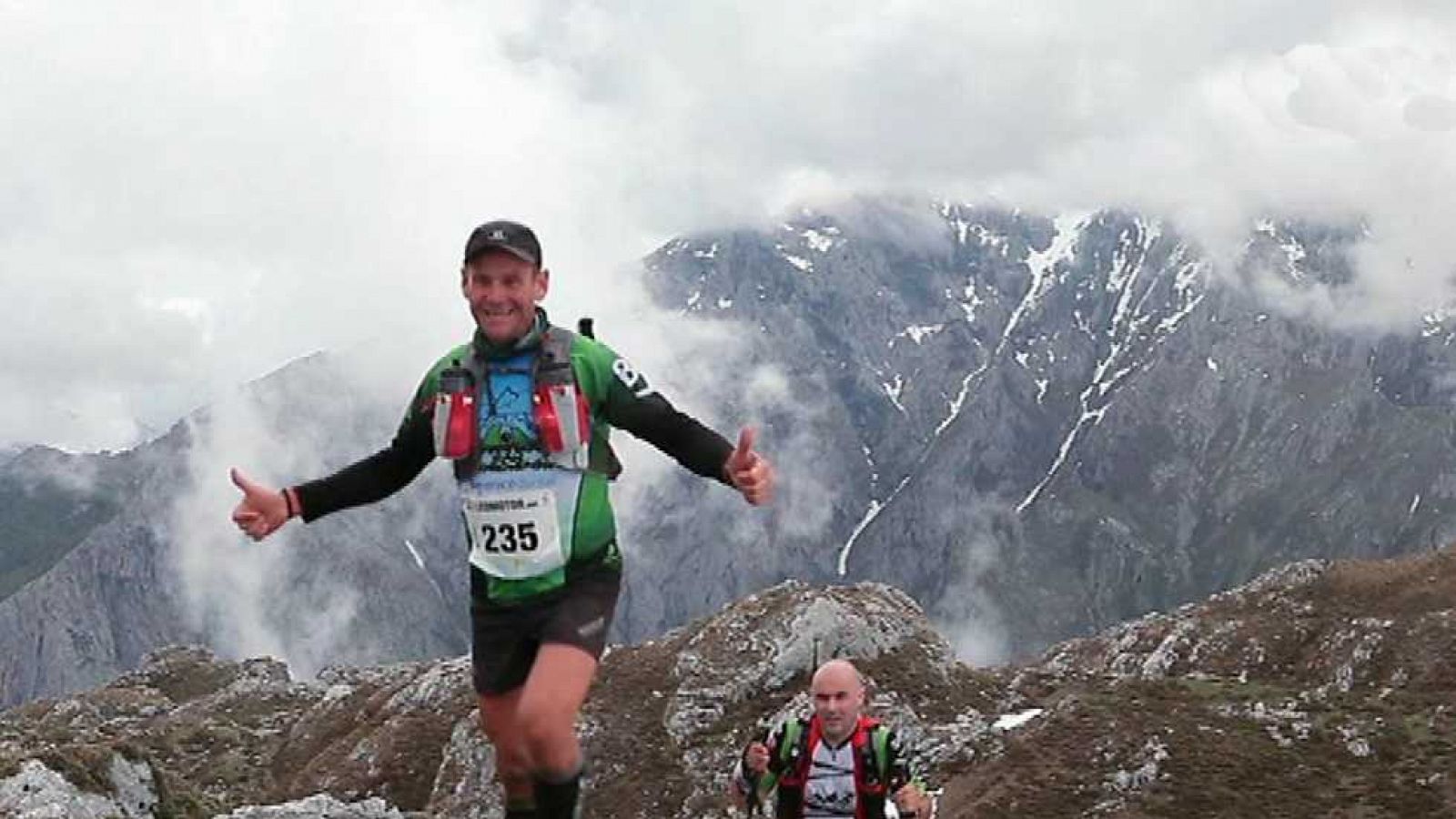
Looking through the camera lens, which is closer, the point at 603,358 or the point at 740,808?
the point at 603,358

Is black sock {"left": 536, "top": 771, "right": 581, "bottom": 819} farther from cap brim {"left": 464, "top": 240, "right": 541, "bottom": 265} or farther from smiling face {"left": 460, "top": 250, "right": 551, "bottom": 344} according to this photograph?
cap brim {"left": 464, "top": 240, "right": 541, "bottom": 265}

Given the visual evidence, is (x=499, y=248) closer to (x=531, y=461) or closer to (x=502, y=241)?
(x=502, y=241)

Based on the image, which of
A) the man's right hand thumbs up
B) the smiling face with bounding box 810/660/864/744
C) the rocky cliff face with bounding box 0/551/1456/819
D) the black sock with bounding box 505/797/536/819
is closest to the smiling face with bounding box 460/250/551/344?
the man's right hand thumbs up

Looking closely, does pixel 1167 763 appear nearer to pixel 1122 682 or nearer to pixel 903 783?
Answer: pixel 1122 682

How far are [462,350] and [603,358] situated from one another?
3.92ft

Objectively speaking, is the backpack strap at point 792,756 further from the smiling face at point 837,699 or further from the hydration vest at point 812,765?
the smiling face at point 837,699

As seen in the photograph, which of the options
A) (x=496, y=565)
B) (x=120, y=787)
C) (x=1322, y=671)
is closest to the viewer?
(x=496, y=565)

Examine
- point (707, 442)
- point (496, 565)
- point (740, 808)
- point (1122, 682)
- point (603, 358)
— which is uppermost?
point (1122, 682)

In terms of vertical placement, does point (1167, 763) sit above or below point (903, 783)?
above

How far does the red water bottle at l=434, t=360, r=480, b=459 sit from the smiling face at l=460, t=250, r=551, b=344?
0.46 meters

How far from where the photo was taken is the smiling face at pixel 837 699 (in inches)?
540

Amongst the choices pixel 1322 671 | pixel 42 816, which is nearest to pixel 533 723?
pixel 42 816

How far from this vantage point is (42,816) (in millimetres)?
28156

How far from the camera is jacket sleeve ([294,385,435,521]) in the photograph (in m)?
10.9
